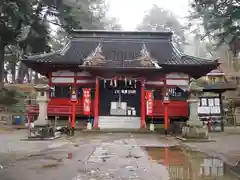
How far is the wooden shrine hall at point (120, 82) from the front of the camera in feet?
79.8

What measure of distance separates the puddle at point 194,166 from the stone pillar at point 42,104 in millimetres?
8947

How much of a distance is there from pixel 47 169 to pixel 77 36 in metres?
22.7

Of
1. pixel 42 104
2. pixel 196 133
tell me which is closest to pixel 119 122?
pixel 42 104

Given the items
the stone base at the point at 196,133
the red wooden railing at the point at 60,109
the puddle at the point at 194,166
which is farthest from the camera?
the red wooden railing at the point at 60,109

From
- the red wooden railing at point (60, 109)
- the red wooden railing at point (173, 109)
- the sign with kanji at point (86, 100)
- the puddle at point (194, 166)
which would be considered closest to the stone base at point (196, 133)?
the puddle at point (194, 166)

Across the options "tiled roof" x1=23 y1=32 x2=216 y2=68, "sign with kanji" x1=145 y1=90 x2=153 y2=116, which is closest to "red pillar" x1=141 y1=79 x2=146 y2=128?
"sign with kanji" x1=145 y1=90 x2=153 y2=116

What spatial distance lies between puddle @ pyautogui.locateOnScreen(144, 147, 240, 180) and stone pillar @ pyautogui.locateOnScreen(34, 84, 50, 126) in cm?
895

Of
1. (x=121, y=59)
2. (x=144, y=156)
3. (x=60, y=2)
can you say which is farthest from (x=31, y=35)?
(x=144, y=156)

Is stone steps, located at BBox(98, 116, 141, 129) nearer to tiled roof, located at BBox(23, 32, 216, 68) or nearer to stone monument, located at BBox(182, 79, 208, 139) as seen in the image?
tiled roof, located at BBox(23, 32, 216, 68)

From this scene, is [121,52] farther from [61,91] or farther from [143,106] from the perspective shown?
[61,91]

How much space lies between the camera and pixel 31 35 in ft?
112

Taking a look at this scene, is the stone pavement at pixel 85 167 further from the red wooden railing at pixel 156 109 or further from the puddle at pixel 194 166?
the red wooden railing at pixel 156 109

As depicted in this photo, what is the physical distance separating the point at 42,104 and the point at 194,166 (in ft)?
40.5

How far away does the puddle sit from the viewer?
7.88m
